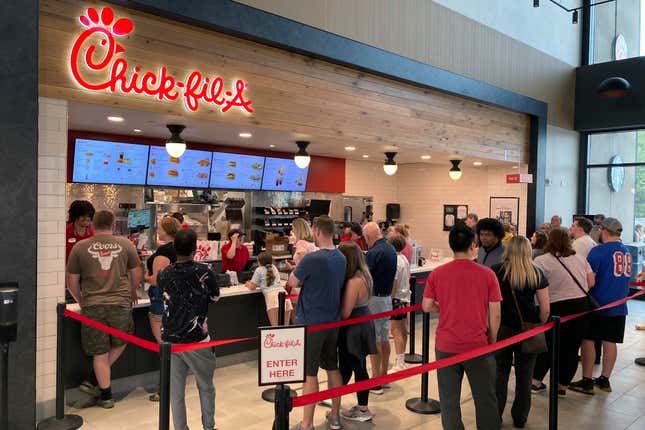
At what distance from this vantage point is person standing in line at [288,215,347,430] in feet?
12.6

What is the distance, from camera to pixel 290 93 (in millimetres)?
6070

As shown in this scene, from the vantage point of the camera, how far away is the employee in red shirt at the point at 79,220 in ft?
15.9

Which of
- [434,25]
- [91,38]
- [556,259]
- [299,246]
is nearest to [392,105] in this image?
[434,25]

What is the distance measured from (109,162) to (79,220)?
265cm

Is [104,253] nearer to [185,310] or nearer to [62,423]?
[185,310]

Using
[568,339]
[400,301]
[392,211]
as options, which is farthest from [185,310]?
[392,211]

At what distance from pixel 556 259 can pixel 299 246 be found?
2.56 metres

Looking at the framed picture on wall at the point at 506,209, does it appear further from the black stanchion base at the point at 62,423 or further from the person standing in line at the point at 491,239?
the black stanchion base at the point at 62,423

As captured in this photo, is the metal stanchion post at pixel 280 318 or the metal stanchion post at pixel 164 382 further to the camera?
the metal stanchion post at pixel 280 318

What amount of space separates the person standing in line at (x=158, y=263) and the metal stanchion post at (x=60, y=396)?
755 millimetres

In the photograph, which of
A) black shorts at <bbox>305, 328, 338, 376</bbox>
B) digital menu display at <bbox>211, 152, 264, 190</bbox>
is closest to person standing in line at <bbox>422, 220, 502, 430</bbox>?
black shorts at <bbox>305, 328, 338, 376</bbox>

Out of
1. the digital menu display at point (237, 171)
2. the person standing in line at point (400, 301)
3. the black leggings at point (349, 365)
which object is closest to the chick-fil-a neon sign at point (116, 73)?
the person standing in line at point (400, 301)

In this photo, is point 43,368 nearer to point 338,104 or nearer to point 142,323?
point 142,323

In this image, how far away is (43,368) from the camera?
4.27 meters
